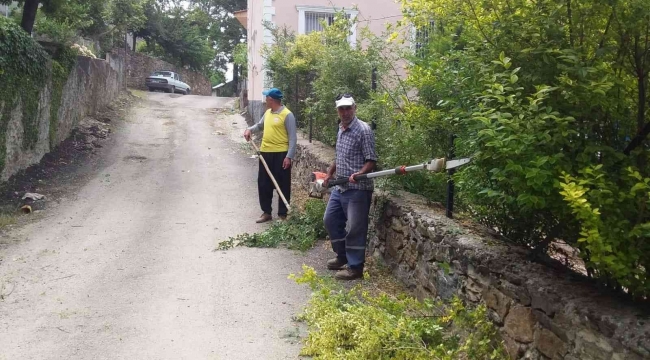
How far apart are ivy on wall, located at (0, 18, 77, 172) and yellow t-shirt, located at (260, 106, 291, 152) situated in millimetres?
4401

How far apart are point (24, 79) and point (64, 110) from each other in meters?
3.04

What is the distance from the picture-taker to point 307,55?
40.2ft

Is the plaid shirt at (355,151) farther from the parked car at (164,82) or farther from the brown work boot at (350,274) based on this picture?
the parked car at (164,82)

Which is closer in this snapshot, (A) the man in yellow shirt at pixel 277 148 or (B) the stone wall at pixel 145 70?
(A) the man in yellow shirt at pixel 277 148

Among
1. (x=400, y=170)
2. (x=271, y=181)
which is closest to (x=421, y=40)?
(x=400, y=170)

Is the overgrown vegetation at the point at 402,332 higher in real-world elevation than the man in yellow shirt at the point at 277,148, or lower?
lower

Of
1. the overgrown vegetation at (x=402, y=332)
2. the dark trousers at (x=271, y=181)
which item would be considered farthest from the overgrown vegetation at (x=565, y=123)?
the dark trousers at (x=271, y=181)

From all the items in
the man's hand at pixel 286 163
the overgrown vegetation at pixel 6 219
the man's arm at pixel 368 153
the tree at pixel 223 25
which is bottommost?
the overgrown vegetation at pixel 6 219

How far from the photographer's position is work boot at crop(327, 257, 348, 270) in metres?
6.14

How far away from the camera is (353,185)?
5.70m

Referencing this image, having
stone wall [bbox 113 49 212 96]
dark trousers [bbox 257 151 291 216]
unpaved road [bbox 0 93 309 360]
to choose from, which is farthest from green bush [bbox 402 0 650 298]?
stone wall [bbox 113 49 212 96]

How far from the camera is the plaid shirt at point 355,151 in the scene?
18.7ft

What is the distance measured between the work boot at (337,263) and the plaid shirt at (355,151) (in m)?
0.76

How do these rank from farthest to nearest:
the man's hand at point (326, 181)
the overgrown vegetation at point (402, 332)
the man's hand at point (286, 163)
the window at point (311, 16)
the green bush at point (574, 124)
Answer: the window at point (311, 16), the man's hand at point (286, 163), the man's hand at point (326, 181), the overgrown vegetation at point (402, 332), the green bush at point (574, 124)
